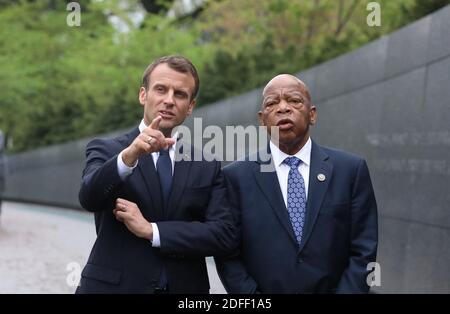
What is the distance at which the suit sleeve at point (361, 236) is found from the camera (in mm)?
3672

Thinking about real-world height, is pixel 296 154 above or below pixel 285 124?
below

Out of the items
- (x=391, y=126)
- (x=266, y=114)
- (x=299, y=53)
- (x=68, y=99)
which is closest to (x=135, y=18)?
(x=68, y=99)

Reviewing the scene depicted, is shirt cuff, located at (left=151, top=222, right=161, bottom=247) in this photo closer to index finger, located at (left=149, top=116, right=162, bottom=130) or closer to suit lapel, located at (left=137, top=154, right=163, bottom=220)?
suit lapel, located at (left=137, top=154, right=163, bottom=220)

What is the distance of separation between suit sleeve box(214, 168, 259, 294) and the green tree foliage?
239 inches

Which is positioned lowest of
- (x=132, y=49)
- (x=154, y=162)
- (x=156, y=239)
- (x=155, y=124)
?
(x=156, y=239)

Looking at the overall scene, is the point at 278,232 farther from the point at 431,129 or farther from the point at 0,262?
the point at 0,262

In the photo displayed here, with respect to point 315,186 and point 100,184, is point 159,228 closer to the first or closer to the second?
point 100,184

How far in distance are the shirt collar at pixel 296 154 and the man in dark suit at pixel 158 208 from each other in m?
0.31

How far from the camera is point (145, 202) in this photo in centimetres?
362

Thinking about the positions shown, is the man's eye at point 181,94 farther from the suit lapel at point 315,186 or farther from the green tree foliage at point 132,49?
the green tree foliage at point 132,49

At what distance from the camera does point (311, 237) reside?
12.2ft

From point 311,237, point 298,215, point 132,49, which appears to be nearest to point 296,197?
point 298,215

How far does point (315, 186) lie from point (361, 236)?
12.0 inches
